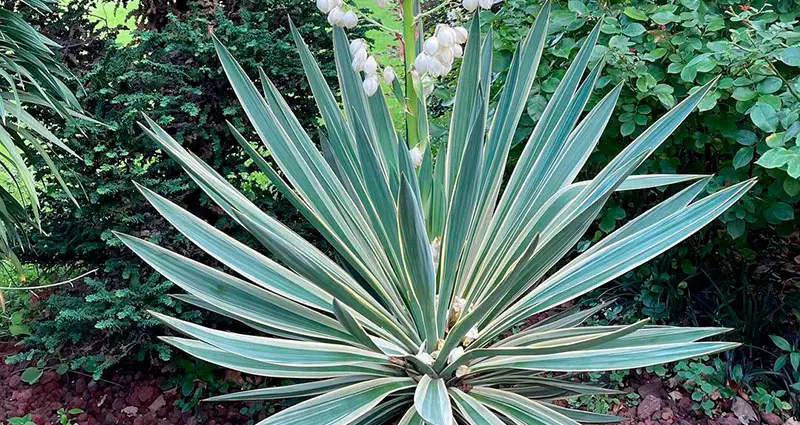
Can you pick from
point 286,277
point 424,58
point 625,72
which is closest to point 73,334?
point 286,277

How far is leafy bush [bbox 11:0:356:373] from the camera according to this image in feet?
6.10

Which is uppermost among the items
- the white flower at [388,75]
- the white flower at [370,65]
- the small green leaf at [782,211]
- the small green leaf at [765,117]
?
the white flower at [370,65]

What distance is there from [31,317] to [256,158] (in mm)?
1385

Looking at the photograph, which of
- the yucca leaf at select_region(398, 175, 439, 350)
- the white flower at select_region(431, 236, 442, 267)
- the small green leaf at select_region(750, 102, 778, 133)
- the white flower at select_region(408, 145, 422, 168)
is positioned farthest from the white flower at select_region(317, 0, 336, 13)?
the small green leaf at select_region(750, 102, 778, 133)

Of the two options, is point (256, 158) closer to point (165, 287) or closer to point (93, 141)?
point (165, 287)

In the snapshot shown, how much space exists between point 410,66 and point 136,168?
1024mm

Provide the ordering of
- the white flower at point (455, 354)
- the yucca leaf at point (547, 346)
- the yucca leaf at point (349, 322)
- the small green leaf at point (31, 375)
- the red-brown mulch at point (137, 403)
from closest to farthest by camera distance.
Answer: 1. the yucca leaf at point (349, 322)
2. the yucca leaf at point (547, 346)
3. the white flower at point (455, 354)
4. the red-brown mulch at point (137, 403)
5. the small green leaf at point (31, 375)

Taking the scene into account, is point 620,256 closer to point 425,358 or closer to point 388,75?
point 425,358

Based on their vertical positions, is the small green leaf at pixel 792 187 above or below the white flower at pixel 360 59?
Answer: below

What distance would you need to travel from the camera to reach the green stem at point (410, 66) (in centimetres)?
134

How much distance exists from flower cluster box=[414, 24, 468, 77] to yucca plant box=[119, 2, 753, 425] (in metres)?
0.08

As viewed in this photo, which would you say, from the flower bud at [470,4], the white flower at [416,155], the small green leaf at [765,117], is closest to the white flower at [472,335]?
the white flower at [416,155]

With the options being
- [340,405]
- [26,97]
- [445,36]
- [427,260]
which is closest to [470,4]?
[445,36]

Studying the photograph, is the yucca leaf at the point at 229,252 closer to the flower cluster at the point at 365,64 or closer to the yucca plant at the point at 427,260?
the yucca plant at the point at 427,260
